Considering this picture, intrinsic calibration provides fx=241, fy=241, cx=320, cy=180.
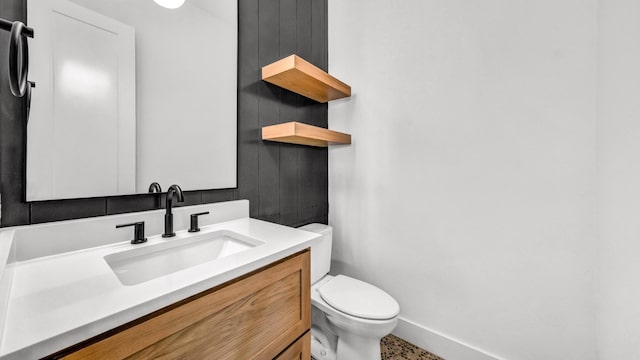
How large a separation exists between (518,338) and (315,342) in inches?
40.6

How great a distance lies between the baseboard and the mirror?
4.59 feet

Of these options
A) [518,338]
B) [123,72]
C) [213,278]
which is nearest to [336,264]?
[518,338]

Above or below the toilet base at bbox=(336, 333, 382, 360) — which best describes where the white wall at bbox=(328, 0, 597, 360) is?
above

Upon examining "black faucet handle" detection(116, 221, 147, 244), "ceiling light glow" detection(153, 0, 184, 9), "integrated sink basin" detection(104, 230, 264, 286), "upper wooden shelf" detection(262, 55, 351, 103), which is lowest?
"integrated sink basin" detection(104, 230, 264, 286)

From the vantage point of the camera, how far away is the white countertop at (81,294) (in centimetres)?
39

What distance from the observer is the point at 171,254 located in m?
0.89

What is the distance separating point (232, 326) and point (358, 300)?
76 cm

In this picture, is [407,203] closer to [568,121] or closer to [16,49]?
[568,121]

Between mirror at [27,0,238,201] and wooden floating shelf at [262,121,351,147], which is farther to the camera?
wooden floating shelf at [262,121,351,147]

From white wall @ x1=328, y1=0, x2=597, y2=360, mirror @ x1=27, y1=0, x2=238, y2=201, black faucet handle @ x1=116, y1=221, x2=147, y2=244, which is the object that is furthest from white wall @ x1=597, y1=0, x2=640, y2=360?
black faucet handle @ x1=116, y1=221, x2=147, y2=244

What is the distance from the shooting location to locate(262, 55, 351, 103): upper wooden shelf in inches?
51.3

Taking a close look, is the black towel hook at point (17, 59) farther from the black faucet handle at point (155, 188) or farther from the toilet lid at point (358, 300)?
the toilet lid at point (358, 300)

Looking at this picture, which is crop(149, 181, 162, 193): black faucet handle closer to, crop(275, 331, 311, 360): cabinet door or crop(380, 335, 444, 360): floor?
crop(275, 331, 311, 360): cabinet door

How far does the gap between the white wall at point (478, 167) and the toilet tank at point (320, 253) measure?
0.90ft
